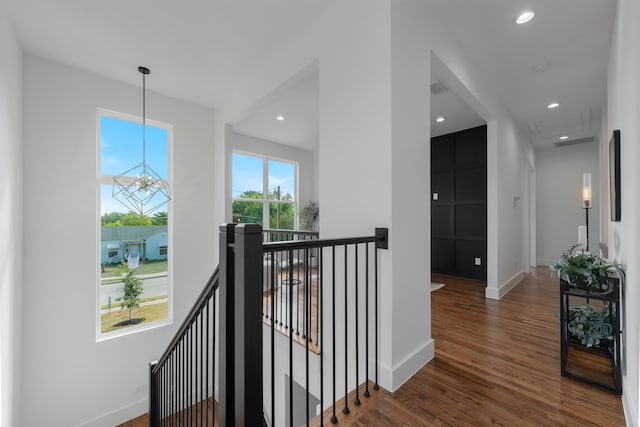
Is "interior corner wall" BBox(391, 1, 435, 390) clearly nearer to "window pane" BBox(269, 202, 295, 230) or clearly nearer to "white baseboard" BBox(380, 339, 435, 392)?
"white baseboard" BBox(380, 339, 435, 392)

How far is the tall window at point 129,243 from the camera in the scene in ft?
11.0

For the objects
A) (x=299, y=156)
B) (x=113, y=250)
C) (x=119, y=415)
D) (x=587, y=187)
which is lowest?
(x=119, y=415)

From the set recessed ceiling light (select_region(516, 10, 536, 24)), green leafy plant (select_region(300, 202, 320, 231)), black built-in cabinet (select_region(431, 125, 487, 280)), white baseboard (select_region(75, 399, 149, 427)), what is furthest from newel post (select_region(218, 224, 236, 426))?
green leafy plant (select_region(300, 202, 320, 231))

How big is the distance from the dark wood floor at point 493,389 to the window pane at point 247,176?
176 inches

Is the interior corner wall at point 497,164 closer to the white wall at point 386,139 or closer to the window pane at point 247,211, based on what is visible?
the white wall at point 386,139

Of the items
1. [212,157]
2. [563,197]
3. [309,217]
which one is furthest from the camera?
[309,217]

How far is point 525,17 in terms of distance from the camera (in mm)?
2230

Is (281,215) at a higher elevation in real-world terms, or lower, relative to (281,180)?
lower

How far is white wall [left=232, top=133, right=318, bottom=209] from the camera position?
5.76 m

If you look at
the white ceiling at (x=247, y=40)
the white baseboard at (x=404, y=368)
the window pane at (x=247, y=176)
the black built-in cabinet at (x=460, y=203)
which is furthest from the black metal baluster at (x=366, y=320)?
the window pane at (x=247, y=176)

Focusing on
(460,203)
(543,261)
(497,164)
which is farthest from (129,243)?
(543,261)

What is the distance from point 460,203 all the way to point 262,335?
4.90 metres

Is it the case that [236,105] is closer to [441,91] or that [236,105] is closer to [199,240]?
[199,240]

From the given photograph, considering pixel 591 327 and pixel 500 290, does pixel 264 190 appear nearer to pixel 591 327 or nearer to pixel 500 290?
pixel 500 290
